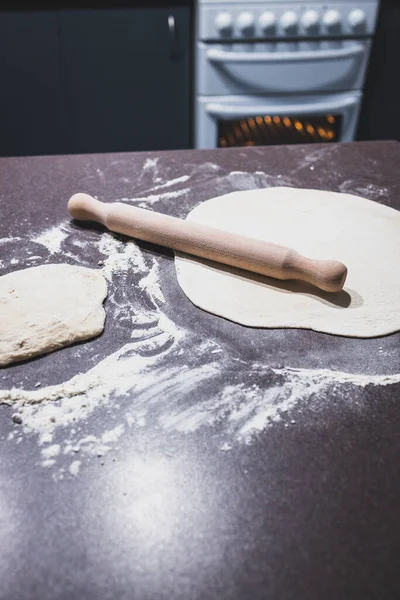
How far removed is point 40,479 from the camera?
0.62m

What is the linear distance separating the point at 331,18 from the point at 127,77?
829 mm

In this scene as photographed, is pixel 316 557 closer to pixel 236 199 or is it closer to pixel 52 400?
pixel 52 400

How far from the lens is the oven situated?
1.96 meters

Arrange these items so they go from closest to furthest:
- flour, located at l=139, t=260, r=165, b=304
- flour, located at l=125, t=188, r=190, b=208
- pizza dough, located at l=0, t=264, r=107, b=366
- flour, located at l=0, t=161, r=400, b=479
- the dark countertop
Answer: the dark countertop
flour, located at l=0, t=161, r=400, b=479
pizza dough, located at l=0, t=264, r=107, b=366
flour, located at l=139, t=260, r=165, b=304
flour, located at l=125, t=188, r=190, b=208

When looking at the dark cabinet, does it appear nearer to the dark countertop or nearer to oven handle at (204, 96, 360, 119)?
oven handle at (204, 96, 360, 119)

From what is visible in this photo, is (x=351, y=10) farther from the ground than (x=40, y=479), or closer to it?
farther from the ground

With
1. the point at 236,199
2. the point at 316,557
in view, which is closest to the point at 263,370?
the point at 316,557

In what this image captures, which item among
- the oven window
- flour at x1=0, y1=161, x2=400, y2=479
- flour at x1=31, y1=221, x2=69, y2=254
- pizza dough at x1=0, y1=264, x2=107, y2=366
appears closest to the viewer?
flour at x1=0, y1=161, x2=400, y2=479

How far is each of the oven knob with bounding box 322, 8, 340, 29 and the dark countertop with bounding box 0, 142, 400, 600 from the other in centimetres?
150

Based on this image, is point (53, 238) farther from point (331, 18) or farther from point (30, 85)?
point (331, 18)

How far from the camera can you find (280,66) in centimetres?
204

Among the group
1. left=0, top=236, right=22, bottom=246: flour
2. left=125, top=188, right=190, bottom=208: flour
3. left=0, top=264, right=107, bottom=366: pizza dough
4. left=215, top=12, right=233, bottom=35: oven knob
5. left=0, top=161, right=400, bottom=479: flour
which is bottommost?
left=0, top=161, right=400, bottom=479: flour

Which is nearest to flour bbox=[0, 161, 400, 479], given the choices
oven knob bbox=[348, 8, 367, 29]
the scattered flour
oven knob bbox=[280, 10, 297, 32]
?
the scattered flour

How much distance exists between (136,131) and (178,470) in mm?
1909
